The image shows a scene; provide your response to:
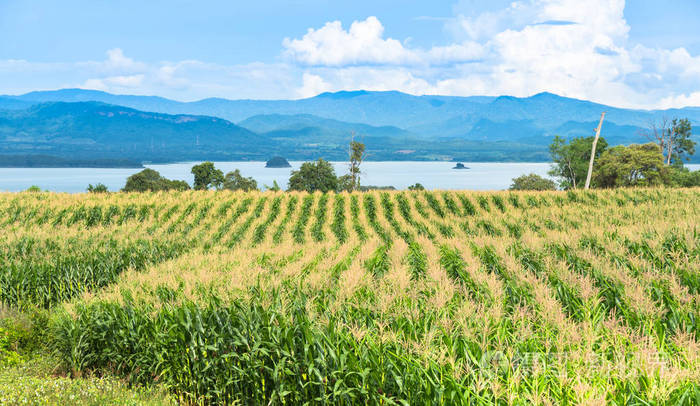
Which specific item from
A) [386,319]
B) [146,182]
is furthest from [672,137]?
[146,182]

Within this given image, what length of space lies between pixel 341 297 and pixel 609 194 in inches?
1286

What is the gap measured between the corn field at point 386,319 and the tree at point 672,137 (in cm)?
6809

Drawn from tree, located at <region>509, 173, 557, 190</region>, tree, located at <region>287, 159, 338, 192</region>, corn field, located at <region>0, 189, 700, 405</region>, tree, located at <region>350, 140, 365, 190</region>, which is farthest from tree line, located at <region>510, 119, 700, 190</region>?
corn field, located at <region>0, 189, 700, 405</region>

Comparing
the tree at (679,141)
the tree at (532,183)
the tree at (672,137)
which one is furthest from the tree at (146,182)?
the tree at (679,141)

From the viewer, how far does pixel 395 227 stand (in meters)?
27.1

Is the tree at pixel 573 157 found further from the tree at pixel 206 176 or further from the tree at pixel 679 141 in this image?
the tree at pixel 206 176

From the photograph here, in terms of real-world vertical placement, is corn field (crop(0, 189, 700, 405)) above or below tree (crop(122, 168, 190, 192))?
below

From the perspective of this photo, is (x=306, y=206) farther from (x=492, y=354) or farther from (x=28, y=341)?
(x=492, y=354)

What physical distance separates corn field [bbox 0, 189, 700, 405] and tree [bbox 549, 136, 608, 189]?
64.9 m

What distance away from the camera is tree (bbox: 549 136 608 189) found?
71438mm

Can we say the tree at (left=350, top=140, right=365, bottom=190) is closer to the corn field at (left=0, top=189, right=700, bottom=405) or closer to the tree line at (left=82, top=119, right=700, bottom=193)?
the tree line at (left=82, top=119, right=700, bottom=193)

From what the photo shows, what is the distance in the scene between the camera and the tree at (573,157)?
234 ft

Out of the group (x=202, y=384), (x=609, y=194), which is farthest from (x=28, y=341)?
(x=609, y=194)

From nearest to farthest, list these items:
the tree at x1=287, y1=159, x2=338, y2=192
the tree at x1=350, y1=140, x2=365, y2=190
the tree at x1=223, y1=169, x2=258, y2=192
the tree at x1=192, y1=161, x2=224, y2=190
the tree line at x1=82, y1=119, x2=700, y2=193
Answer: the tree line at x1=82, y1=119, x2=700, y2=193
the tree at x1=350, y1=140, x2=365, y2=190
the tree at x1=287, y1=159, x2=338, y2=192
the tree at x1=192, y1=161, x2=224, y2=190
the tree at x1=223, y1=169, x2=258, y2=192
